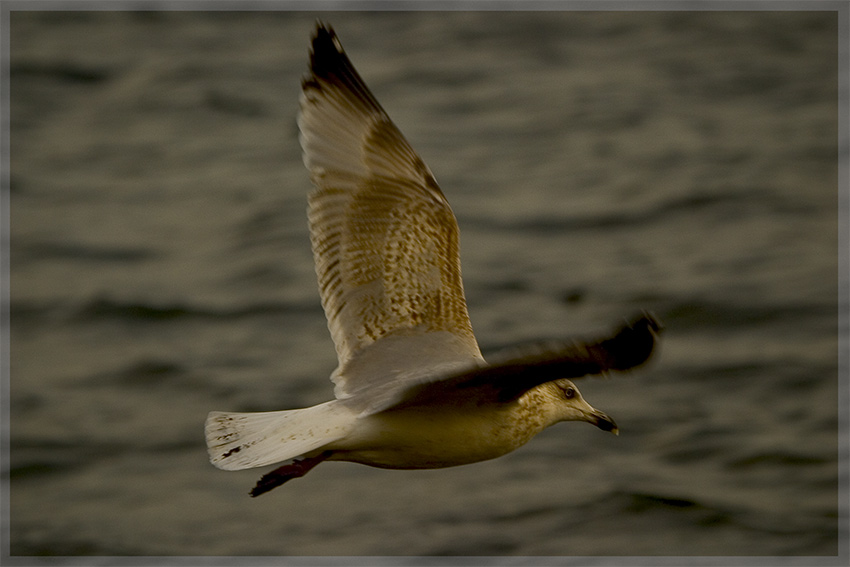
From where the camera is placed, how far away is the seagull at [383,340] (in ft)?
14.5

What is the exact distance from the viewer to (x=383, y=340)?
514 cm

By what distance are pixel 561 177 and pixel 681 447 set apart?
13.2ft

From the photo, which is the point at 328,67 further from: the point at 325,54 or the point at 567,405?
the point at 567,405

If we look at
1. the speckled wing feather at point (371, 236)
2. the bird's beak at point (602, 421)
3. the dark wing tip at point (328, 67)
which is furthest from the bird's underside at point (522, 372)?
the dark wing tip at point (328, 67)

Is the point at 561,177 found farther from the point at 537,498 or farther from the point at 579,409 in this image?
the point at 579,409

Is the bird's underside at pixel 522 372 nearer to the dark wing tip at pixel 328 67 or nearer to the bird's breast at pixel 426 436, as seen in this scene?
the bird's breast at pixel 426 436

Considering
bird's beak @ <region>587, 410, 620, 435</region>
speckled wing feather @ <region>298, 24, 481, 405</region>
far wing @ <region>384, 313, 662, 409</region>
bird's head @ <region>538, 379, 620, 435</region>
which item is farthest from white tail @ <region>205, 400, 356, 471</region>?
bird's beak @ <region>587, 410, 620, 435</region>

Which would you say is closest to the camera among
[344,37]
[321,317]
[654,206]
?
[321,317]

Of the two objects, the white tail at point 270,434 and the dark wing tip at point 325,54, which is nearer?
the white tail at point 270,434

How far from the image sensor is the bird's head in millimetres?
4895

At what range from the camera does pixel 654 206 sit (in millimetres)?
11227

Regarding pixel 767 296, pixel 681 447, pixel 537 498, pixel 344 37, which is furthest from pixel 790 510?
pixel 344 37

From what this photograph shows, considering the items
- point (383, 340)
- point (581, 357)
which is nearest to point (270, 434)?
point (383, 340)

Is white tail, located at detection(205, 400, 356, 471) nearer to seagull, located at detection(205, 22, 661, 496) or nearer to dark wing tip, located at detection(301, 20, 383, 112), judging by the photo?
seagull, located at detection(205, 22, 661, 496)
